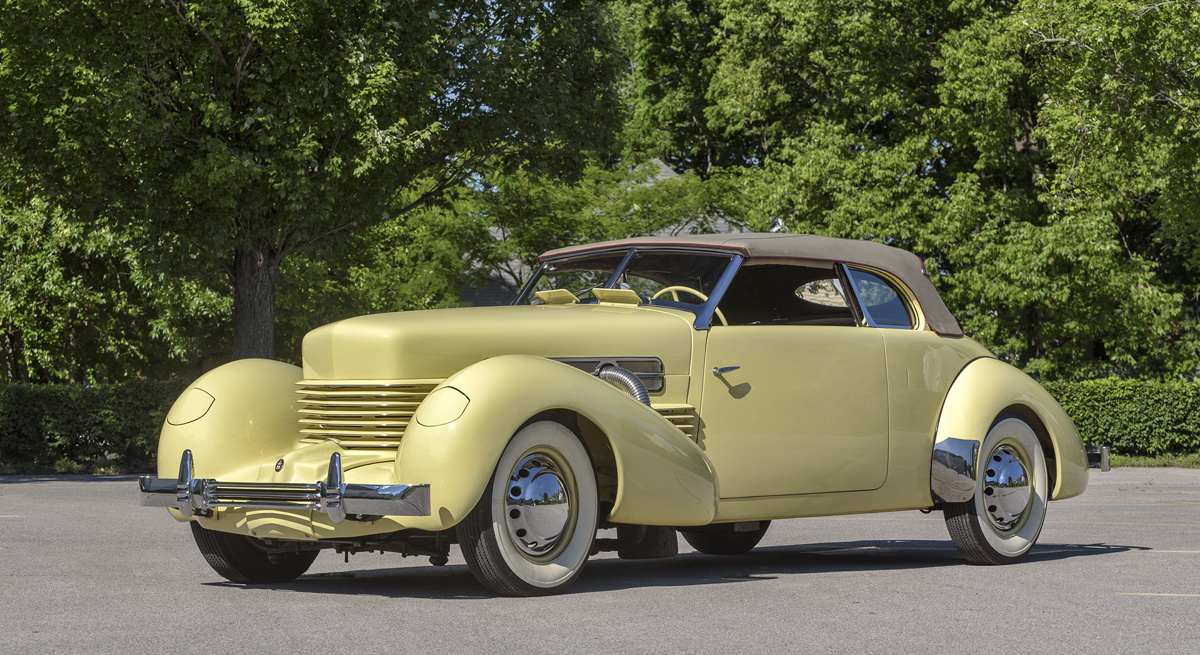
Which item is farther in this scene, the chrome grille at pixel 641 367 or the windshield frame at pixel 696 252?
the windshield frame at pixel 696 252

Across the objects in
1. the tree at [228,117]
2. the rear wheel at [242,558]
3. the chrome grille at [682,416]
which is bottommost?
the rear wheel at [242,558]

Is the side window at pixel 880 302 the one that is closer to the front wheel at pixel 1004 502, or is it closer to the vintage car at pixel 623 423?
the vintage car at pixel 623 423

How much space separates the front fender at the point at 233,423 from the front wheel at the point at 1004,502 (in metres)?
4.16

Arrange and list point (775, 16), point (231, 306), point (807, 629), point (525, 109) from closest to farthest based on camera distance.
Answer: point (807, 629), point (525, 109), point (231, 306), point (775, 16)

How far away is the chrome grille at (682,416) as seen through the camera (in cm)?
700

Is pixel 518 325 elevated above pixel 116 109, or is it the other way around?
pixel 116 109

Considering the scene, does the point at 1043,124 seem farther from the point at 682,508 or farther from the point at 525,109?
the point at 682,508

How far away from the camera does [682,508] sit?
22.2ft

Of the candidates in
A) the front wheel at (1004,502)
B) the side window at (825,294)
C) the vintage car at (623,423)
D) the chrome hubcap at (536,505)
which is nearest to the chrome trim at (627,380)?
the vintage car at (623,423)

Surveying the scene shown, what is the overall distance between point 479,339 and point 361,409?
27.6 inches

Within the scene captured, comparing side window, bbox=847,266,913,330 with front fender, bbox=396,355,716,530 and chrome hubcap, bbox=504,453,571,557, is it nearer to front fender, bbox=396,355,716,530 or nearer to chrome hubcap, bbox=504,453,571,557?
front fender, bbox=396,355,716,530

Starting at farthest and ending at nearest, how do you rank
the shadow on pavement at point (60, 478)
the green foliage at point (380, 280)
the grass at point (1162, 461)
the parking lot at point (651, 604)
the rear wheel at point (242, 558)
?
the green foliage at point (380, 280) < the grass at point (1162, 461) < the shadow on pavement at point (60, 478) < the rear wheel at point (242, 558) < the parking lot at point (651, 604)

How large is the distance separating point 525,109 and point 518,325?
1450cm

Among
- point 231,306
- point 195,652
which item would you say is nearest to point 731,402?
point 195,652
